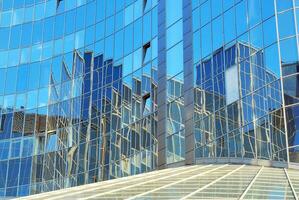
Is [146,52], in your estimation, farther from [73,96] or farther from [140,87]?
[73,96]

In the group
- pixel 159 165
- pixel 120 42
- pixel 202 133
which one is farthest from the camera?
pixel 120 42

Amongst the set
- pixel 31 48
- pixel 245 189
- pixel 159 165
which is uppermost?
pixel 31 48

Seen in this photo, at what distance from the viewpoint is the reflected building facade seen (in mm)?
27078

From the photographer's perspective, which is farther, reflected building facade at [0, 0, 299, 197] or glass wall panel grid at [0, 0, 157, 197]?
glass wall panel grid at [0, 0, 157, 197]

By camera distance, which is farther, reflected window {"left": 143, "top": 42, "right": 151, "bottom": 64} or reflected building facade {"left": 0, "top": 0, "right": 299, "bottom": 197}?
reflected window {"left": 143, "top": 42, "right": 151, "bottom": 64}

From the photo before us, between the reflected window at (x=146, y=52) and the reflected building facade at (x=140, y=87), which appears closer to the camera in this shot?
the reflected building facade at (x=140, y=87)

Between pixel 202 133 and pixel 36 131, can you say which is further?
pixel 36 131

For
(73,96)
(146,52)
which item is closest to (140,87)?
(146,52)

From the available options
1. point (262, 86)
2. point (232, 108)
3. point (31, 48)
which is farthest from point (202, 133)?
point (31, 48)

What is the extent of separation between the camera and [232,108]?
2897 centimetres

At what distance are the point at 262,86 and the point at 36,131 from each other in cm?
2678

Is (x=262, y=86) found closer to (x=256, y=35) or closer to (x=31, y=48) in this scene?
(x=256, y=35)

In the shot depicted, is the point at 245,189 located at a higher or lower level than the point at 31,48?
lower

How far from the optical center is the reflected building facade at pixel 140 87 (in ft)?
88.8
